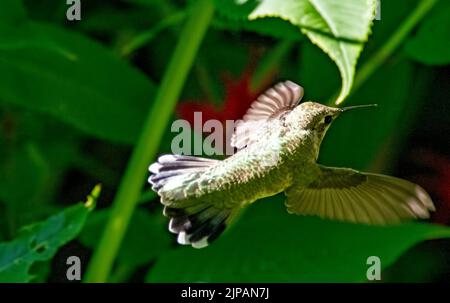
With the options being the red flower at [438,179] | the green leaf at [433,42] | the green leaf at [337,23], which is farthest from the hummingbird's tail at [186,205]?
the red flower at [438,179]

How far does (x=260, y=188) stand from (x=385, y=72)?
0.50m

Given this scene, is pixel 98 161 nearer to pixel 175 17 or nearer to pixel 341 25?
pixel 175 17

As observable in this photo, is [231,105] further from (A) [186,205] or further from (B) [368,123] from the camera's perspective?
(A) [186,205]

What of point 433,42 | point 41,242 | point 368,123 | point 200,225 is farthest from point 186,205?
point 368,123

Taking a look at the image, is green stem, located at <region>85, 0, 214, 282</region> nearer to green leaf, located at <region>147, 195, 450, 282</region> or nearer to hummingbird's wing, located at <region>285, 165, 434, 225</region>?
green leaf, located at <region>147, 195, 450, 282</region>

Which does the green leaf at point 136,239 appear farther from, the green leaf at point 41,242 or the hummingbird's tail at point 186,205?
the hummingbird's tail at point 186,205

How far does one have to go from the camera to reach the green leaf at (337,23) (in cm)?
57

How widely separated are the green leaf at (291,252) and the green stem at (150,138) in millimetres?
66

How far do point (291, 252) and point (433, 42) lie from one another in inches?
9.5

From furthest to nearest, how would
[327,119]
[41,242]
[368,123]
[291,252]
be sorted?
[368,123]
[291,252]
[41,242]
[327,119]

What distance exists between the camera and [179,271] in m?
0.88

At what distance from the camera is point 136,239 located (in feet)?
3.18

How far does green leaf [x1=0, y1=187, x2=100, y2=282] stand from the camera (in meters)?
0.76
